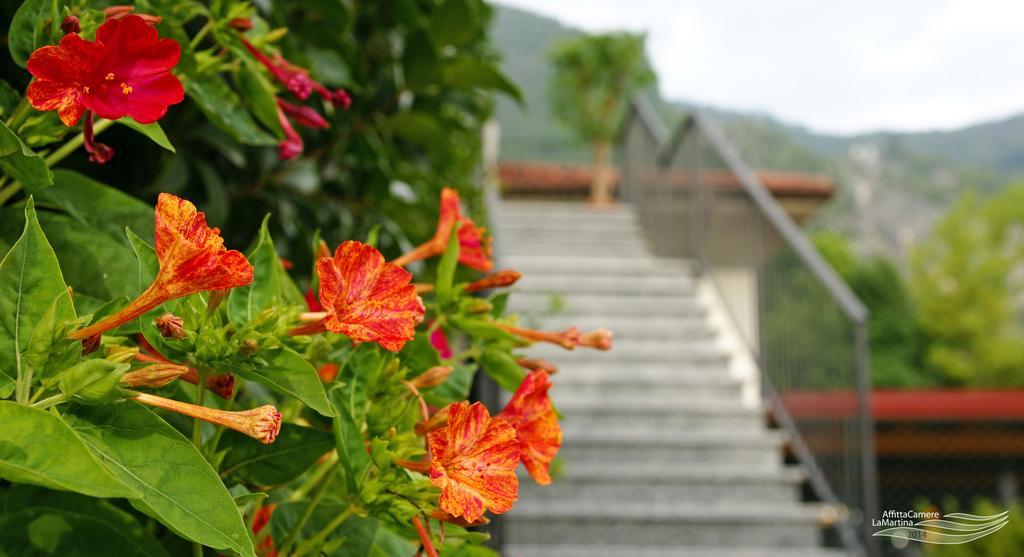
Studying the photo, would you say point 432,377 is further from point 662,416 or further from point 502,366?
point 662,416

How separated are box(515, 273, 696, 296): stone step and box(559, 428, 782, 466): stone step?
1485mm

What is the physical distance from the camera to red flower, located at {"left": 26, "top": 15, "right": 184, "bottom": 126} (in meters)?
0.41

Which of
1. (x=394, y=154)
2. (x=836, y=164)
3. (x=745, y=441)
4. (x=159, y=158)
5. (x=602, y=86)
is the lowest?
(x=745, y=441)

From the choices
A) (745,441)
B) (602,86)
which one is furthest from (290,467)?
(602,86)

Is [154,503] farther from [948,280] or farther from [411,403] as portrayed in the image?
[948,280]

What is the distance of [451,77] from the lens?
4.14 ft

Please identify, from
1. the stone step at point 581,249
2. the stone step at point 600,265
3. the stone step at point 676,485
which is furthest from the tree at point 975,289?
the stone step at point 676,485

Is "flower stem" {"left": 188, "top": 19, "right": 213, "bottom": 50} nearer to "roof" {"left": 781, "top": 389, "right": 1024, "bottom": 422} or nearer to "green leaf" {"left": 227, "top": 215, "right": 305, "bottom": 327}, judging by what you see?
"green leaf" {"left": 227, "top": 215, "right": 305, "bottom": 327}

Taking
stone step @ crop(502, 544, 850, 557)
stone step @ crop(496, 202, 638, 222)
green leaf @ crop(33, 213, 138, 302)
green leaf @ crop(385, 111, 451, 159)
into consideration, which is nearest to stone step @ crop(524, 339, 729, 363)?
stone step @ crop(502, 544, 850, 557)

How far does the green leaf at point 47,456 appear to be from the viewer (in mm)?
306

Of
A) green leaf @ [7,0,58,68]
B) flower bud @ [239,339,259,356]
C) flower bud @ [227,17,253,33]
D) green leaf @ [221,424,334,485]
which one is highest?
flower bud @ [227,17,253,33]

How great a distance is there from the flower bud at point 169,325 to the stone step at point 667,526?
10.1 ft

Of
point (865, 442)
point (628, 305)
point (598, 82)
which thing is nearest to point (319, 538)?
point (865, 442)

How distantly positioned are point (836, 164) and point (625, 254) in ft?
152
